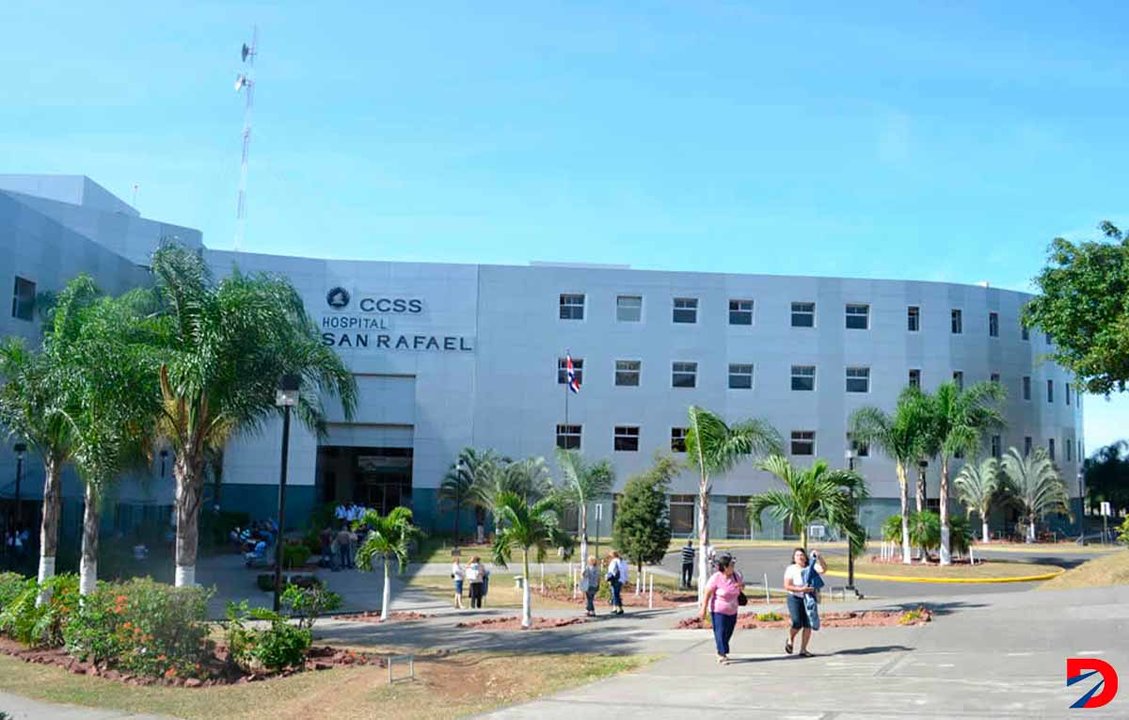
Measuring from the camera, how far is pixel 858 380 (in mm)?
53531

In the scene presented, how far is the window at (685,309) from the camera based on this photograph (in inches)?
2100

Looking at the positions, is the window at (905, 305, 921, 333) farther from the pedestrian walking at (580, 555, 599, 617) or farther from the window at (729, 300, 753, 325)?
the pedestrian walking at (580, 555, 599, 617)

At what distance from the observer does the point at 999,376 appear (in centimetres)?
5594

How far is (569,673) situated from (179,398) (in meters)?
8.95

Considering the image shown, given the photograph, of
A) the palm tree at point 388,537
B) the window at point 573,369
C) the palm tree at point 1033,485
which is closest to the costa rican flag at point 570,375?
the window at point 573,369

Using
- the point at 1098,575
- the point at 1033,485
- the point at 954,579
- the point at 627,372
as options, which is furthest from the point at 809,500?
the point at 1033,485

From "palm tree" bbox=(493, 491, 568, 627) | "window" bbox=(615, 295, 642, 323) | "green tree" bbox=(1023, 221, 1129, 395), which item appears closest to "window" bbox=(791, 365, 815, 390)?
"window" bbox=(615, 295, 642, 323)

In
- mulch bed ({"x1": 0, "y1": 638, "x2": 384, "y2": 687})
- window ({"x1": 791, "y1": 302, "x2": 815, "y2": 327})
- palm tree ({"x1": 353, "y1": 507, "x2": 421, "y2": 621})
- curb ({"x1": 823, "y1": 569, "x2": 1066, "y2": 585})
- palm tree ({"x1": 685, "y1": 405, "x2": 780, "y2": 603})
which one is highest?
window ({"x1": 791, "y1": 302, "x2": 815, "y2": 327})

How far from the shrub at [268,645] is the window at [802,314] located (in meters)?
41.4

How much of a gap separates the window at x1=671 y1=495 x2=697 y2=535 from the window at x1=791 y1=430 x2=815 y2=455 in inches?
222

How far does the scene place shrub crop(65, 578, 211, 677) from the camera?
14875mm

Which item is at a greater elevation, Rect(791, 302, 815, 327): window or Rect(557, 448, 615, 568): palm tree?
Rect(791, 302, 815, 327): window

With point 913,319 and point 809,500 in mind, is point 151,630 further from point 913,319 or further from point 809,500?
point 913,319

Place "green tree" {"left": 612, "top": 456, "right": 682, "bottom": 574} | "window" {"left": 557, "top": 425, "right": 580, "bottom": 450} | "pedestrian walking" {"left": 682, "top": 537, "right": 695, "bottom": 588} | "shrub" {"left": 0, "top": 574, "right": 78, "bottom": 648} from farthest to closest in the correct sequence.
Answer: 1. "window" {"left": 557, "top": 425, "right": 580, "bottom": 450}
2. "pedestrian walking" {"left": 682, "top": 537, "right": 695, "bottom": 588}
3. "green tree" {"left": 612, "top": 456, "right": 682, "bottom": 574}
4. "shrub" {"left": 0, "top": 574, "right": 78, "bottom": 648}
